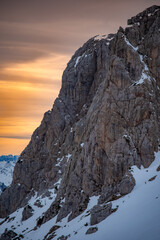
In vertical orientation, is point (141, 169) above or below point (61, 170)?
below

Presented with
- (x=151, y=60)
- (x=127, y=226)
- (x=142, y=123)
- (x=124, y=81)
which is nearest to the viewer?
(x=127, y=226)

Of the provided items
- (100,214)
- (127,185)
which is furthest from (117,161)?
(100,214)

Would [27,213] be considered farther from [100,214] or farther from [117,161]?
[100,214]

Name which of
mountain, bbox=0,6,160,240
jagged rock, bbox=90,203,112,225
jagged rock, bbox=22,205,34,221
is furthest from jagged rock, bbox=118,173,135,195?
jagged rock, bbox=22,205,34,221

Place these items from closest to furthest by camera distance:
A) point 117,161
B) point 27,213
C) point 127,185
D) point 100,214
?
point 100,214 → point 127,185 → point 117,161 → point 27,213

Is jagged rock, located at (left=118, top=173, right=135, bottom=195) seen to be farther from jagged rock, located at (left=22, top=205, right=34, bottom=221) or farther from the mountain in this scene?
jagged rock, located at (left=22, top=205, right=34, bottom=221)

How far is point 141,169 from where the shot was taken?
166 feet

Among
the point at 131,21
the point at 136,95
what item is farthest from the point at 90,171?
the point at 131,21

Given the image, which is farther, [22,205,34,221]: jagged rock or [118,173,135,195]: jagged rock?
[22,205,34,221]: jagged rock

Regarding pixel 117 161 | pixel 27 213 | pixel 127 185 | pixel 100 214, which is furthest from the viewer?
pixel 27 213

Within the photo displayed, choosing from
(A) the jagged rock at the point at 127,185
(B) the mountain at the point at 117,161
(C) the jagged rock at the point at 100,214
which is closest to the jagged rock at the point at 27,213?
(B) the mountain at the point at 117,161

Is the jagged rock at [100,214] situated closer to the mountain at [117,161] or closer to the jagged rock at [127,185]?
the mountain at [117,161]

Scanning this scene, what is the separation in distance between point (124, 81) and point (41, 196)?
49438 millimetres

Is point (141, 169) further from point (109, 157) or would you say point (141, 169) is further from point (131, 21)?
point (131, 21)
